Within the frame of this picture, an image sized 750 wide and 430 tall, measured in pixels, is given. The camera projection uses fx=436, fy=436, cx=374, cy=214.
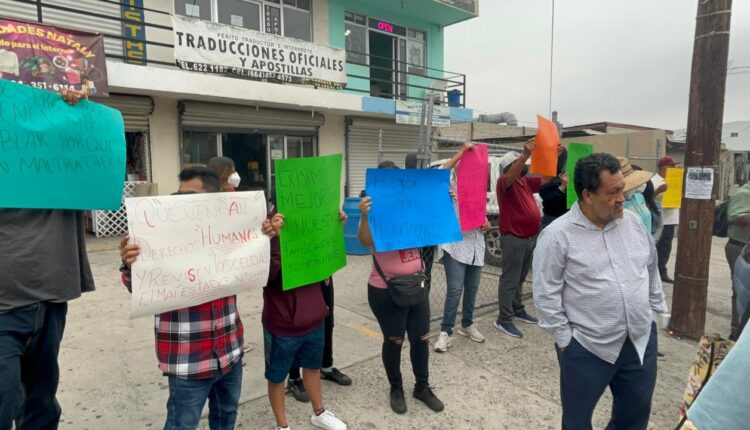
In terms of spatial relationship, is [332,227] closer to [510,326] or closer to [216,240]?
[216,240]

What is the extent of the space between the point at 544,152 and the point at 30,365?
12.2ft

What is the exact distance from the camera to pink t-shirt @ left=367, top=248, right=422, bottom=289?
296cm

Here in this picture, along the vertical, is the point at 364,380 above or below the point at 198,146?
below

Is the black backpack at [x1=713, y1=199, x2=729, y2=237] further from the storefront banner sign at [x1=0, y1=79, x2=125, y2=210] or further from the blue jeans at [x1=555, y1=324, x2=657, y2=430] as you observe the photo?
the storefront banner sign at [x1=0, y1=79, x2=125, y2=210]

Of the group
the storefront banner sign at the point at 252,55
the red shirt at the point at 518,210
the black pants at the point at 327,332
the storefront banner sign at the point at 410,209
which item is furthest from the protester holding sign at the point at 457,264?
the storefront banner sign at the point at 252,55

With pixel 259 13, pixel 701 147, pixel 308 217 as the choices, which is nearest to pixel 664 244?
pixel 701 147

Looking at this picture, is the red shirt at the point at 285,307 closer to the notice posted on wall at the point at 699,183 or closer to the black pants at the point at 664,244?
the notice posted on wall at the point at 699,183

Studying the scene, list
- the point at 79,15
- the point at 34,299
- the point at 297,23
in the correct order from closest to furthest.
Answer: the point at 34,299, the point at 79,15, the point at 297,23

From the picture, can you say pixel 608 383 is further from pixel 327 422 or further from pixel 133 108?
pixel 133 108

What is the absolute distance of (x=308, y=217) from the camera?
262 cm

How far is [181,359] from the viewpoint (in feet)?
6.69

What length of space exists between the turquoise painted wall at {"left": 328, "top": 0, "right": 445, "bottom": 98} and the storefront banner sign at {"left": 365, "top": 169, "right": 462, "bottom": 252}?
8.98m

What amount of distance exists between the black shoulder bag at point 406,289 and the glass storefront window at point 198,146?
8.16 metres

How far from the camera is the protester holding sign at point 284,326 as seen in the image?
252cm
